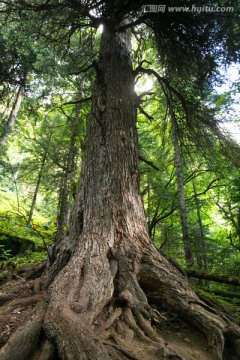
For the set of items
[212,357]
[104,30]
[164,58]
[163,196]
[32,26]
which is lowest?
[212,357]

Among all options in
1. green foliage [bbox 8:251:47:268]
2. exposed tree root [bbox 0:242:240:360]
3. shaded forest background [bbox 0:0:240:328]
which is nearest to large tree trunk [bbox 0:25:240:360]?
exposed tree root [bbox 0:242:240:360]

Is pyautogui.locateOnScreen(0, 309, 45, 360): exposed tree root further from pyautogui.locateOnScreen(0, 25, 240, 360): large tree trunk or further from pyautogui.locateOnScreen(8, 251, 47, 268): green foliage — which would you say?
pyautogui.locateOnScreen(8, 251, 47, 268): green foliage

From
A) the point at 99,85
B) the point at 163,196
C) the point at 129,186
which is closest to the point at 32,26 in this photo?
the point at 99,85

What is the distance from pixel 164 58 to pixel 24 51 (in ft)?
20.4

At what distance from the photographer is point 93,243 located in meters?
2.73

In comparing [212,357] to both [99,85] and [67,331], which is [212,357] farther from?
[99,85]

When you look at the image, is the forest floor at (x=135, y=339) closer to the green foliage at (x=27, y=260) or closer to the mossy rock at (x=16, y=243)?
the green foliage at (x=27, y=260)

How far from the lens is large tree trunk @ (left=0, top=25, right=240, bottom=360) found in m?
1.76

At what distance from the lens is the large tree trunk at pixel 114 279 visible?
5.79 ft

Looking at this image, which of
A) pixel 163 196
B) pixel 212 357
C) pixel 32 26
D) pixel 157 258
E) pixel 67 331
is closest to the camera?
pixel 67 331

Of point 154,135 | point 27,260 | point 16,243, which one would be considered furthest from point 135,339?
point 154,135

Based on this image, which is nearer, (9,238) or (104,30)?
(104,30)

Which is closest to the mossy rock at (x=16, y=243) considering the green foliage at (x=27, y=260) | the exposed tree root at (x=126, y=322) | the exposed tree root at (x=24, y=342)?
the green foliage at (x=27, y=260)

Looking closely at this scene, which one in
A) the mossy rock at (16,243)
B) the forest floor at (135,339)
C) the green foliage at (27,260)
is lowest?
the forest floor at (135,339)
